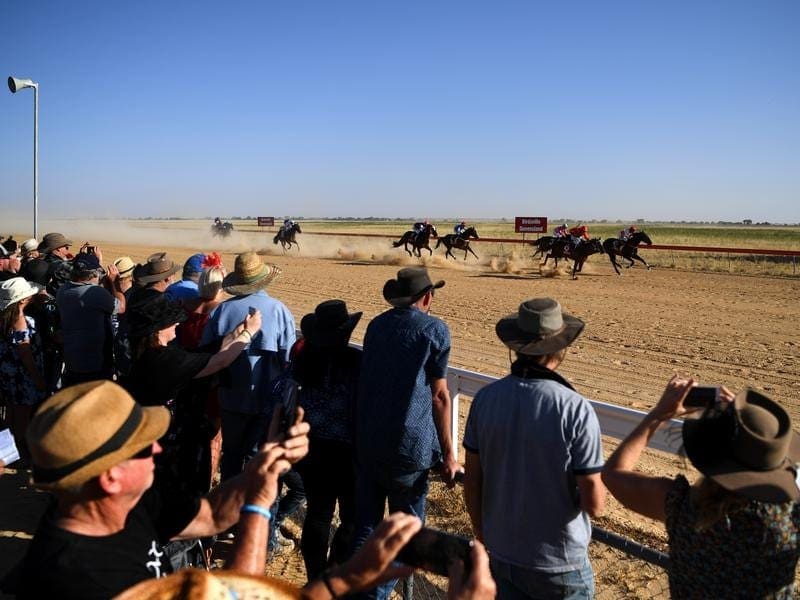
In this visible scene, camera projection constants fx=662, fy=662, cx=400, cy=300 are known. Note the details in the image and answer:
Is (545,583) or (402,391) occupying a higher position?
(402,391)

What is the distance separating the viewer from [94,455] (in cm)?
166

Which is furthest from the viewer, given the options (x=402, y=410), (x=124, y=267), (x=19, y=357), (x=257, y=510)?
(x=124, y=267)

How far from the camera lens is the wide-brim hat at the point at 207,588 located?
130 cm

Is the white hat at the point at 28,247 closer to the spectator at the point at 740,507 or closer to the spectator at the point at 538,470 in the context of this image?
the spectator at the point at 538,470

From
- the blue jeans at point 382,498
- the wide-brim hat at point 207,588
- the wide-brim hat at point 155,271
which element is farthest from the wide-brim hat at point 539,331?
the wide-brim hat at point 155,271

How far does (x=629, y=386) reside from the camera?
26.8 feet

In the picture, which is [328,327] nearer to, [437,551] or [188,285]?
[437,551]

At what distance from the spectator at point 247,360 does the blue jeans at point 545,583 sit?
1.96m

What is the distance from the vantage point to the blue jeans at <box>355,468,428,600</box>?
10.5 feet

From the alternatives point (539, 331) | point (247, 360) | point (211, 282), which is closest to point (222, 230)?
point (211, 282)

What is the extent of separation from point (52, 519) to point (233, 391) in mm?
2188

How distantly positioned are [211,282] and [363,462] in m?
1.81

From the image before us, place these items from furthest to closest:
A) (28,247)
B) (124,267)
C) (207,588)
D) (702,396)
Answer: (28,247)
(124,267)
(702,396)
(207,588)

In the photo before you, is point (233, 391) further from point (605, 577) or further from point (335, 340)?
point (605, 577)
